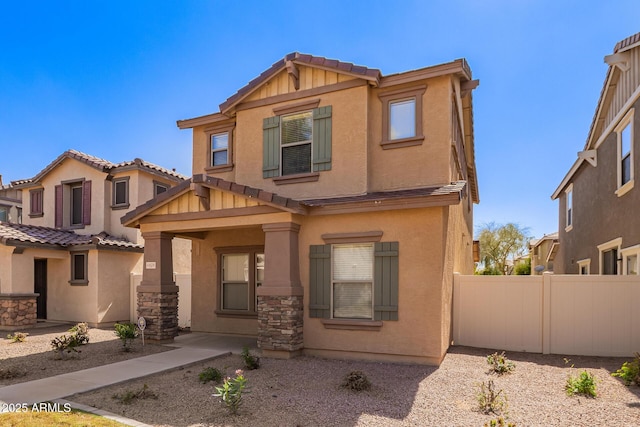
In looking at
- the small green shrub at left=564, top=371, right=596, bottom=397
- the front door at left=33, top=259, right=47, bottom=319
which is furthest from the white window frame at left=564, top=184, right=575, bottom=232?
the front door at left=33, top=259, right=47, bottom=319

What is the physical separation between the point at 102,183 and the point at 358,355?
518 inches

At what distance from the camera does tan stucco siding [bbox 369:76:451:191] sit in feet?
30.5

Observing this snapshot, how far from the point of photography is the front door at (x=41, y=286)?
16.3 m

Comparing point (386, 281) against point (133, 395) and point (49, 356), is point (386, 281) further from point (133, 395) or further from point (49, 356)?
Result: point (49, 356)

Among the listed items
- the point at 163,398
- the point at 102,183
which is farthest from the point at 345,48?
the point at 102,183

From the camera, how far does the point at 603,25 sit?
11.1m

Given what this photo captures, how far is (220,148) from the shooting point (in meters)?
12.3

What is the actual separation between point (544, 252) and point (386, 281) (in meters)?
23.7

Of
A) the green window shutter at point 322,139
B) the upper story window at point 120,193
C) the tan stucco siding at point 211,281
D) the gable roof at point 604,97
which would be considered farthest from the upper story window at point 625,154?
the upper story window at point 120,193

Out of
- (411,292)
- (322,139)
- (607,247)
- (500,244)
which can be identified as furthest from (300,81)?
(500,244)

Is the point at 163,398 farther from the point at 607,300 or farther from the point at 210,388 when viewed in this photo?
the point at 607,300

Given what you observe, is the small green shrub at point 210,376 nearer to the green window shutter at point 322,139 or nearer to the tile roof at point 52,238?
the green window shutter at point 322,139

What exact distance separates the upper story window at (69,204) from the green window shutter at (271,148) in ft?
34.7

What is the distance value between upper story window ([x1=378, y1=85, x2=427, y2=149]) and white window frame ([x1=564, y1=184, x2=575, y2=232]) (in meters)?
11.5
